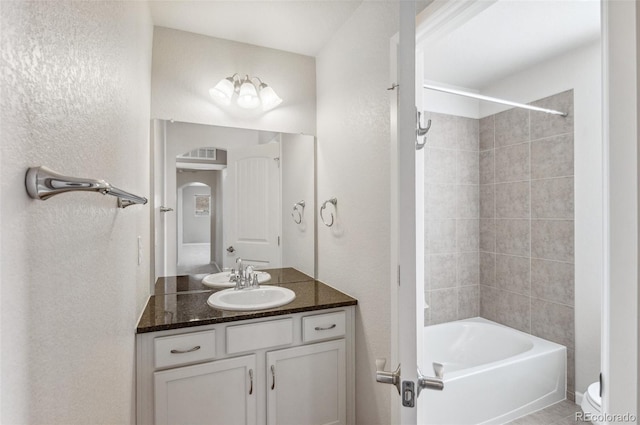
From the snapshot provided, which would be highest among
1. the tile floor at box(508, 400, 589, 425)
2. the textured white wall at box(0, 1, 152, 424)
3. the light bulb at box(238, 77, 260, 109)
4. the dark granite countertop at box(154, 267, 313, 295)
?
the light bulb at box(238, 77, 260, 109)

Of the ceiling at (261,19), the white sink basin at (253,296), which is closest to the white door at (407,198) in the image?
the white sink basin at (253,296)

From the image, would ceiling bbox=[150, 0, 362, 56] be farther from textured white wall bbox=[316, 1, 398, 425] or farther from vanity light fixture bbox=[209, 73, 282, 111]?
vanity light fixture bbox=[209, 73, 282, 111]

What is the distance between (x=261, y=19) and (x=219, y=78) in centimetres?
Result: 48

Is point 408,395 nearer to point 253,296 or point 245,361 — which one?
point 245,361

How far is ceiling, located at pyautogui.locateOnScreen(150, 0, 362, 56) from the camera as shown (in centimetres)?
179

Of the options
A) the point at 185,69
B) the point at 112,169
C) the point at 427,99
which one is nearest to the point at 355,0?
the point at 185,69

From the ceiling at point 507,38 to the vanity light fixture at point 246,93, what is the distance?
1.09 metres

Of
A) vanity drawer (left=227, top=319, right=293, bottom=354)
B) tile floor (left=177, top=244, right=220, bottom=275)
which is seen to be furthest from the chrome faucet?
vanity drawer (left=227, top=319, right=293, bottom=354)

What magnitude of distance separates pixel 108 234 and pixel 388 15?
153cm

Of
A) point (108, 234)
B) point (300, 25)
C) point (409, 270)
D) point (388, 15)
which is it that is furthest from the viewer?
point (300, 25)

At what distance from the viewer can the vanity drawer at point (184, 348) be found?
148 cm

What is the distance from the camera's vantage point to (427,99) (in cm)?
282

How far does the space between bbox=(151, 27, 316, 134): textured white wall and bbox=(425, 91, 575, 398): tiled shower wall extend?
1270mm

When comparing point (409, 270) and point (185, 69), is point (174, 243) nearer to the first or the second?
point (185, 69)
